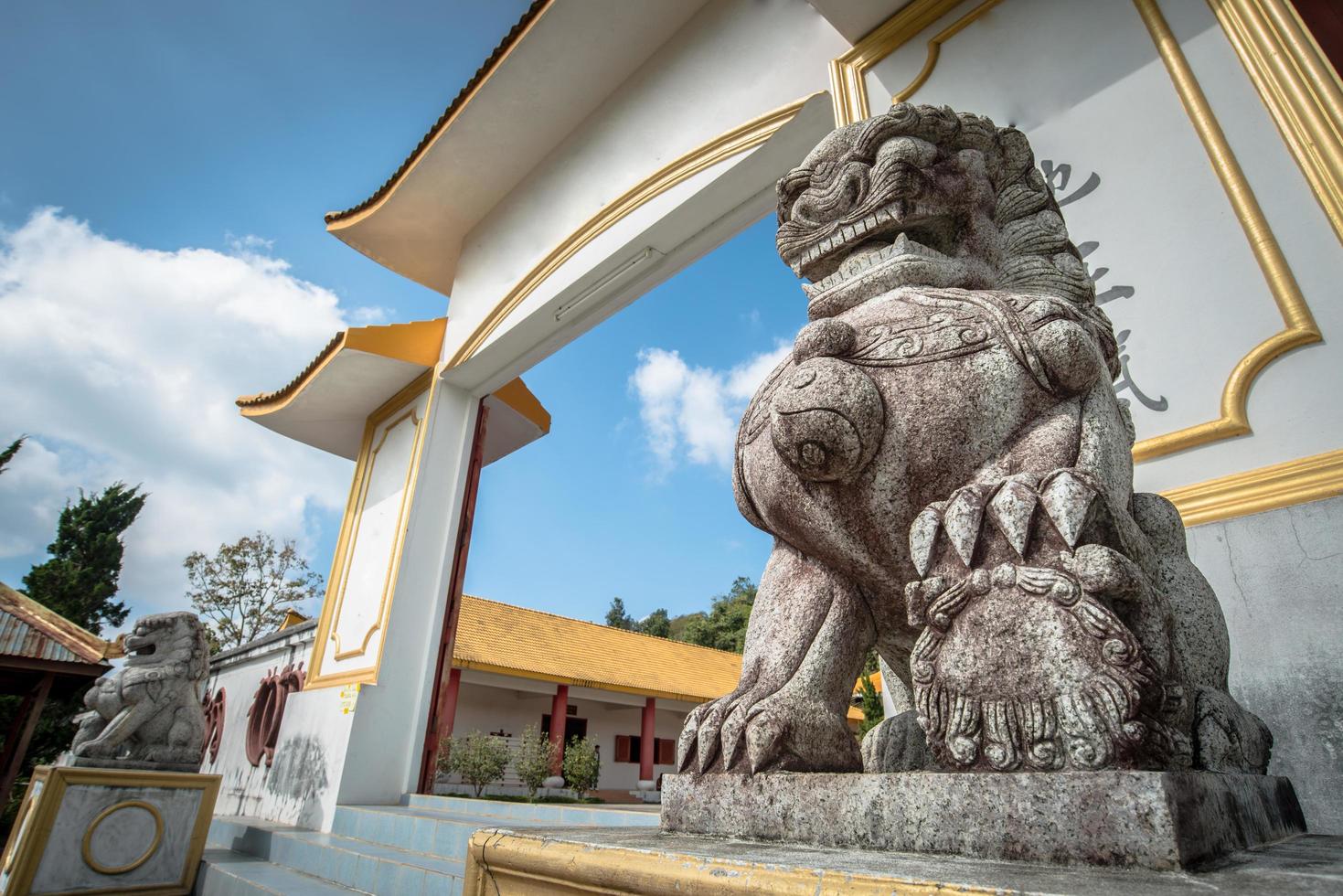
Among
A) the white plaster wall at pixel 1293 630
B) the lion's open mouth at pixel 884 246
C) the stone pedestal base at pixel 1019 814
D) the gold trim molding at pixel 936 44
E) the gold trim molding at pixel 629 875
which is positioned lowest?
the gold trim molding at pixel 629 875

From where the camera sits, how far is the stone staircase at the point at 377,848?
312cm

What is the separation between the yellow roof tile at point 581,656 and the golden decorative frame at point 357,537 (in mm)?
3961

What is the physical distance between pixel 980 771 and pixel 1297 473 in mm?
1574

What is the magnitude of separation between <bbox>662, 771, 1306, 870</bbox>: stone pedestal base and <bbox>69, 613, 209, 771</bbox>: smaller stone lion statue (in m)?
4.74

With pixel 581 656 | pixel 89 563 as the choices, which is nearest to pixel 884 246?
pixel 581 656

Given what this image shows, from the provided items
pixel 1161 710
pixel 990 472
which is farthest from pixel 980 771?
pixel 990 472

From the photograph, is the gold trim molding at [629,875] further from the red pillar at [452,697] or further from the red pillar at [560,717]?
the red pillar at [560,717]

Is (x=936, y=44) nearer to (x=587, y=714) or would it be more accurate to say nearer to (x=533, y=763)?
(x=533, y=763)

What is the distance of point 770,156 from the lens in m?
4.23

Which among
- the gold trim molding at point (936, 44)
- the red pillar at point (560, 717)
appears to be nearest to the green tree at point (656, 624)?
the red pillar at point (560, 717)

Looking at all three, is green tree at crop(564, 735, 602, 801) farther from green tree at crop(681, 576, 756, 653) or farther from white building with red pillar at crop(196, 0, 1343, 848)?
green tree at crop(681, 576, 756, 653)

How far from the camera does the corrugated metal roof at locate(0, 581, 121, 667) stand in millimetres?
6824

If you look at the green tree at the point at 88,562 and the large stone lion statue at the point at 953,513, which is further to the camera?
the green tree at the point at 88,562

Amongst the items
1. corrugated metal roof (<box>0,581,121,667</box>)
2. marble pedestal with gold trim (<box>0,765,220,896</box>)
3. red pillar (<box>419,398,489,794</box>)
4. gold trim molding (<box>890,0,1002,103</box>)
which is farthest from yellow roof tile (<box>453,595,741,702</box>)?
gold trim molding (<box>890,0,1002,103</box>)
